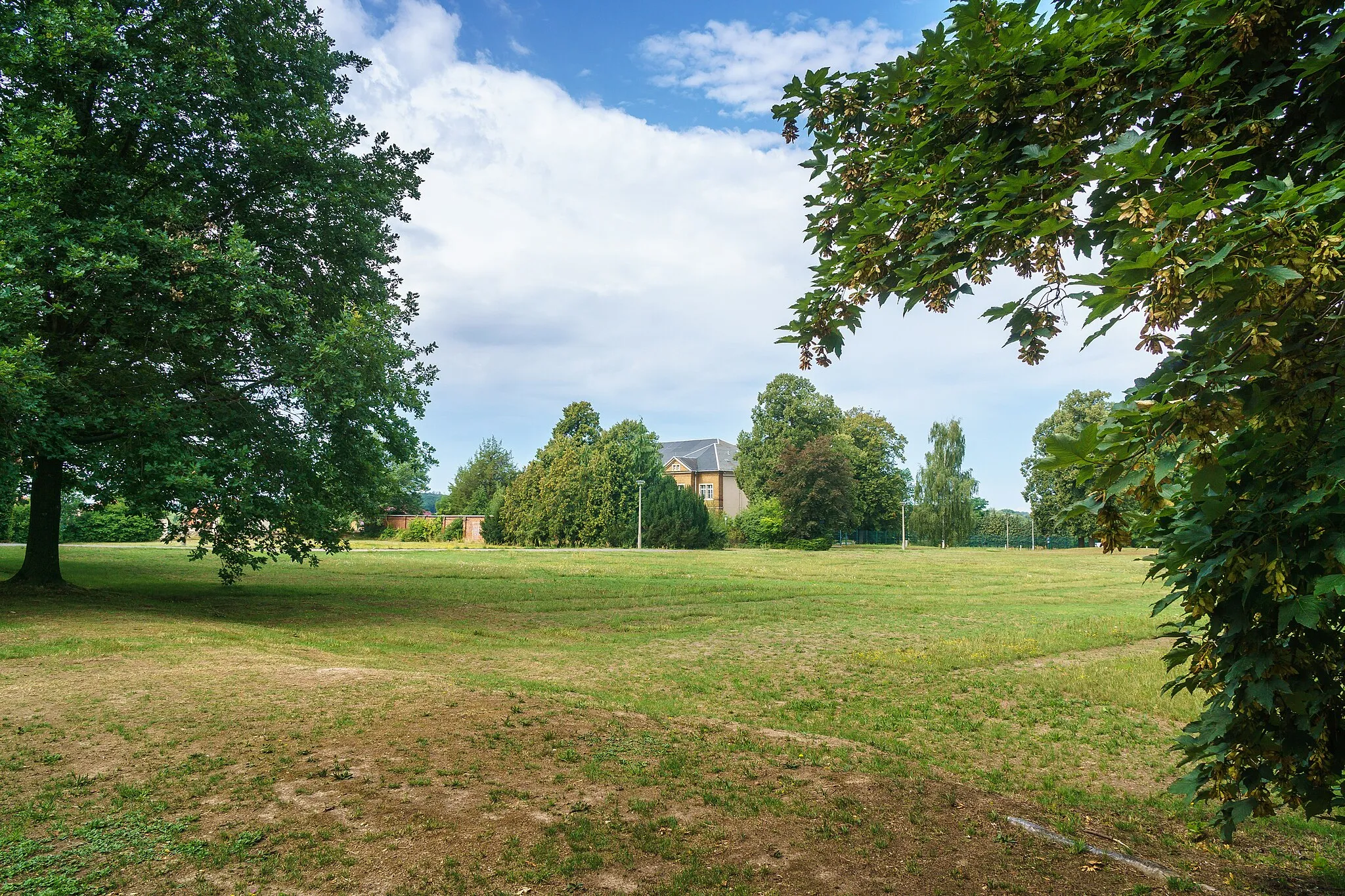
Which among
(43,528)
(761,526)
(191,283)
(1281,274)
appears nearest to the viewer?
(1281,274)

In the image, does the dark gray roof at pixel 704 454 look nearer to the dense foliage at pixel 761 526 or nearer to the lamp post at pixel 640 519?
the dense foliage at pixel 761 526

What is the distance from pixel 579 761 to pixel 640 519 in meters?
47.4

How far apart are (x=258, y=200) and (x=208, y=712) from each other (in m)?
12.0

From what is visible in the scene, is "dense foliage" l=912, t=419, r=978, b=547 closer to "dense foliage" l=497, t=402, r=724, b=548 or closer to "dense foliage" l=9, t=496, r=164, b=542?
"dense foliage" l=497, t=402, r=724, b=548

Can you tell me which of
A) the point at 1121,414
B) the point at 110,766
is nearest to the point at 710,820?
the point at 1121,414

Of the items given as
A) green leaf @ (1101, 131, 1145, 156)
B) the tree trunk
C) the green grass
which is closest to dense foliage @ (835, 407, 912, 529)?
the green grass

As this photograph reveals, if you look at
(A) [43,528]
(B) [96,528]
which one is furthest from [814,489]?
(A) [43,528]

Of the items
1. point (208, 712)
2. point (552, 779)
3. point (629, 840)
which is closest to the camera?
point (629, 840)

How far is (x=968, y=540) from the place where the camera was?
73188mm

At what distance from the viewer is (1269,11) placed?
3184mm

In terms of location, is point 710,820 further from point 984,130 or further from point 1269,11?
point 1269,11

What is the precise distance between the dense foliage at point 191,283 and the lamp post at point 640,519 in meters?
37.2

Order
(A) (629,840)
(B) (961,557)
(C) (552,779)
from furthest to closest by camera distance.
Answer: (B) (961,557) → (C) (552,779) → (A) (629,840)

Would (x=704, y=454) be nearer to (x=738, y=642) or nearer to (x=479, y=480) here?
(x=479, y=480)
